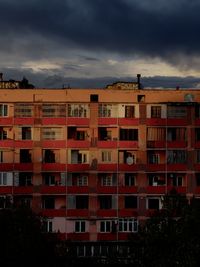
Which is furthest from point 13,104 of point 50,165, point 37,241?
point 37,241

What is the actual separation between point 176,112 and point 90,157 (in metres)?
9.40

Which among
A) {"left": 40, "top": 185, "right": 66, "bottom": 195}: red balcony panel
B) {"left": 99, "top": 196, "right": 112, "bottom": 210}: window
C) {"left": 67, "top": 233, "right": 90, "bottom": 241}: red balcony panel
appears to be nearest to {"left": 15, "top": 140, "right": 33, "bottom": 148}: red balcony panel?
{"left": 40, "top": 185, "right": 66, "bottom": 195}: red balcony panel

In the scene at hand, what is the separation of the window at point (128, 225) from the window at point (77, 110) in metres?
10.7

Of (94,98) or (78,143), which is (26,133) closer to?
(78,143)

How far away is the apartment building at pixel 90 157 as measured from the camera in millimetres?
72812

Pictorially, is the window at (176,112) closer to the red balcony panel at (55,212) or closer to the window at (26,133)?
the window at (26,133)

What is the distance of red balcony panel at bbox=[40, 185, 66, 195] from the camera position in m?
72.7

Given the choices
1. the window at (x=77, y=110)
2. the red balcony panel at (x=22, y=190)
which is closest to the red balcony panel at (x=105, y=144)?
the window at (x=77, y=110)

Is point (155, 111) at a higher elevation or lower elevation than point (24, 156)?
higher

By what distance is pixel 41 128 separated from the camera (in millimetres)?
73125

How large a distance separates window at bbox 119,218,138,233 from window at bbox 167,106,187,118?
10.7m

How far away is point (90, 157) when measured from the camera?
240 ft

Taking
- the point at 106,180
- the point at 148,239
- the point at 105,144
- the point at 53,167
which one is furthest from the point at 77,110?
the point at 148,239

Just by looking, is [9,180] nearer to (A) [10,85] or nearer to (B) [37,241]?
(A) [10,85]
